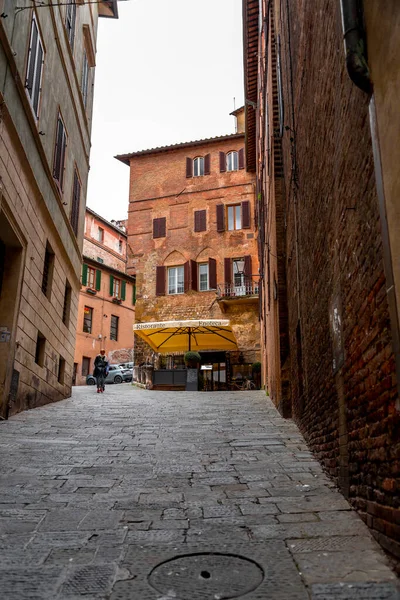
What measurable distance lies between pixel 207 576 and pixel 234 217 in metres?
25.6

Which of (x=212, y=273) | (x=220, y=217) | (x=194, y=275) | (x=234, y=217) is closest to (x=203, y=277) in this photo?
(x=194, y=275)

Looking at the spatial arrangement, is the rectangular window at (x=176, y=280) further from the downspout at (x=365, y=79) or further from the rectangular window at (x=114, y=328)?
the downspout at (x=365, y=79)

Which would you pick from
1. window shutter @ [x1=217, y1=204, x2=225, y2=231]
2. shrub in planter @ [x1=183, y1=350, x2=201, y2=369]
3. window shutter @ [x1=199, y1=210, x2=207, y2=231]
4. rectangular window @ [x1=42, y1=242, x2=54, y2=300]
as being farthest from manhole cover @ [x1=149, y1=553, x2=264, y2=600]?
Answer: window shutter @ [x1=199, y1=210, x2=207, y2=231]

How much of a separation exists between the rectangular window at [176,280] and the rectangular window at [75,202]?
41.7 feet

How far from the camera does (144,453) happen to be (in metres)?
5.95

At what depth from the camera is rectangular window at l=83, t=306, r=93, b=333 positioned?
1346 inches

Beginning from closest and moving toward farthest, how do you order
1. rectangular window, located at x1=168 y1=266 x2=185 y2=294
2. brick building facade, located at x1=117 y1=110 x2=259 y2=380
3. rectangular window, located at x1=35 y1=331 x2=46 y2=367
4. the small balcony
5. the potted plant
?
rectangular window, located at x1=35 y1=331 x2=46 y2=367 → the potted plant → the small balcony → brick building facade, located at x1=117 y1=110 x2=259 y2=380 → rectangular window, located at x1=168 y1=266 x2=185 y2=294

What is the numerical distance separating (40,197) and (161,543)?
8.45 metres

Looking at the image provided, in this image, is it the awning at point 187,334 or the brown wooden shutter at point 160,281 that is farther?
the brown wooden shutter at point 160,281

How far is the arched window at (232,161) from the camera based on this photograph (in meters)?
28.1

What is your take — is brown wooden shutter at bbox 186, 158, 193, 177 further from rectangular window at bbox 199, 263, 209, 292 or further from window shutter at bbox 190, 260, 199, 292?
rectangular window at bbox 199, 263, 209, 292

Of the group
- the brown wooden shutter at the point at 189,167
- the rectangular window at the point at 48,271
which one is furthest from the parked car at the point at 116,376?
the rectangular window at the point at 48,271

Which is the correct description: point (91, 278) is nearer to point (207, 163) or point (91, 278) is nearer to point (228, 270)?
point (207, 163)

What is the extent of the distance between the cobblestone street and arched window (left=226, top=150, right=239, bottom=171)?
23194 millimetres
